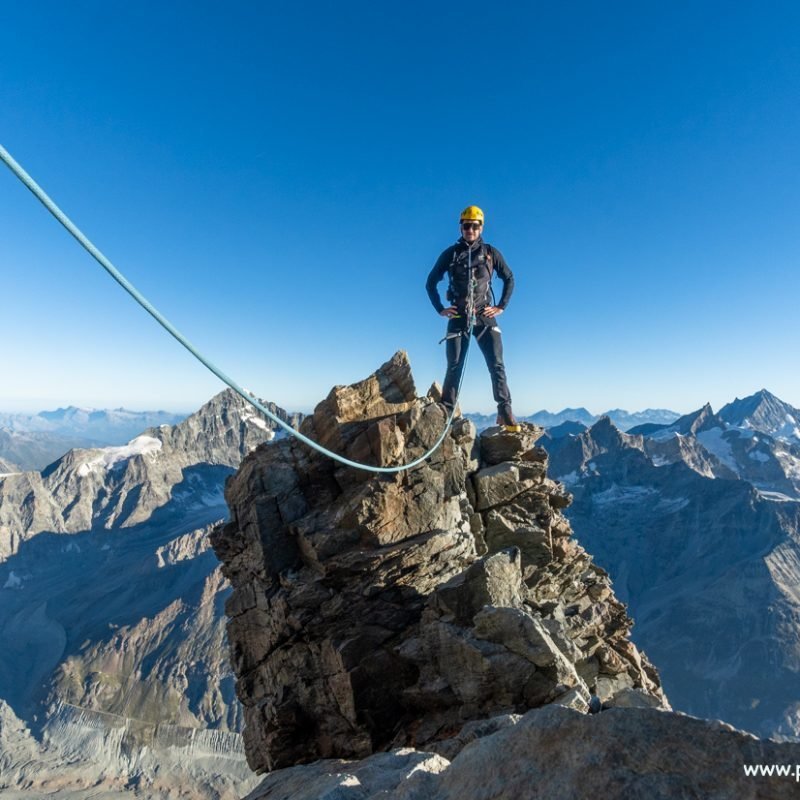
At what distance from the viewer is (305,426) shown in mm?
22609

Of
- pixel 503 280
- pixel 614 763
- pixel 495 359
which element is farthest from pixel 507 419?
pixel 614 763

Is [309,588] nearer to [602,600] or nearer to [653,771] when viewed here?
[653,771]

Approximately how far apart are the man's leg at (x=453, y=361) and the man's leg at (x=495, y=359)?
892 millimetres

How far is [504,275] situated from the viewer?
1827cm

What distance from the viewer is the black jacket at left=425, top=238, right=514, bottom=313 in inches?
699

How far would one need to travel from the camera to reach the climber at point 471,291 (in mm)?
17609

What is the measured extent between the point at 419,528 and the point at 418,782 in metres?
11.9

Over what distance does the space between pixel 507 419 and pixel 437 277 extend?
7.70 metres

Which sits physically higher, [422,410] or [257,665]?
[422,410]

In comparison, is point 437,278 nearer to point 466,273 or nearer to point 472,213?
point 466,273

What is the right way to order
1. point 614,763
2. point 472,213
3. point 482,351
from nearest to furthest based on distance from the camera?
point 614,763, point 472,213, point 482,351

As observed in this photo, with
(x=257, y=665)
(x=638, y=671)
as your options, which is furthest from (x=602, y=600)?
(x=257, y=665)

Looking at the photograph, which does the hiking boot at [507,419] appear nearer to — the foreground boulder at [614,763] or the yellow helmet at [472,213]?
the yellow helmet at [472,213]

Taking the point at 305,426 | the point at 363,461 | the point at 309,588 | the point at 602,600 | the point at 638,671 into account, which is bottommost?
the point at 638,671
